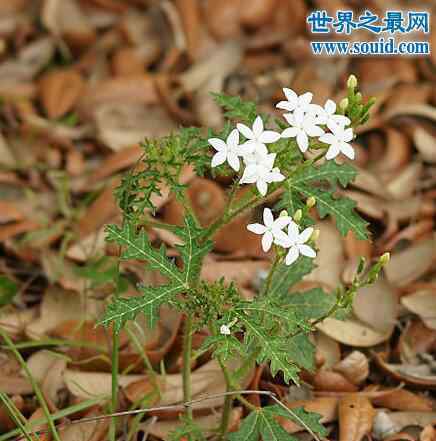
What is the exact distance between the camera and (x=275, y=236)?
5.32 feet

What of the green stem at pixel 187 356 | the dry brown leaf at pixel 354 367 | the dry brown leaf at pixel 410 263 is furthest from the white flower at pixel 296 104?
the dry brown leaf at pixel 410 263

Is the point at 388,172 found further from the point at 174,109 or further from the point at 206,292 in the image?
the point at 206,292

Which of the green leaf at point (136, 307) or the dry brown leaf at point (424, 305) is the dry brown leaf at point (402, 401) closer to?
the dry brown leaf at point (424, 305)

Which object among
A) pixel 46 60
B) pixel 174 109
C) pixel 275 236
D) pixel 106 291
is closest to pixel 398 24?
pixel 174 109

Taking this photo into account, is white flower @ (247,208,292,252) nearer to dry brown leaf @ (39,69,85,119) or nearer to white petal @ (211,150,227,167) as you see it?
white petal @ (211,150,227,167)

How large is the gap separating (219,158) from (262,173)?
0.30ft

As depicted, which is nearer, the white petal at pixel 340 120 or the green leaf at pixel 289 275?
the white petal at pixel 340 120

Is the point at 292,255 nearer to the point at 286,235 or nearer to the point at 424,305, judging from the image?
the point at 286,235

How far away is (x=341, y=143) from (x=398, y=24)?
167 cm

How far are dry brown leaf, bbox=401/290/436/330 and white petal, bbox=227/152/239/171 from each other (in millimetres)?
933

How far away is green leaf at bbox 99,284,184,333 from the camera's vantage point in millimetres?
1628

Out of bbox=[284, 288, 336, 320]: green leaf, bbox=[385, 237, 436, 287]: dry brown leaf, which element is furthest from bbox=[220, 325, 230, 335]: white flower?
bbox=[385, 237, 436, 287]: dry brown leaf

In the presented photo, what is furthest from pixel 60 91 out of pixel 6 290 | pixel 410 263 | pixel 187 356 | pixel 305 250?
pixel 305 250

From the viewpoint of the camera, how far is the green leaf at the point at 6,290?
2.28 m
